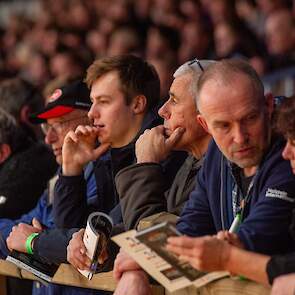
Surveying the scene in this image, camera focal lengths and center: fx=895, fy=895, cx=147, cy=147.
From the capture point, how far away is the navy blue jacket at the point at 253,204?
297cm

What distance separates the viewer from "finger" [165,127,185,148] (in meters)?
3.88

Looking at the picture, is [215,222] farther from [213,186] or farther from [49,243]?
[49,243]

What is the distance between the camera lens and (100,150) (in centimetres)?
435

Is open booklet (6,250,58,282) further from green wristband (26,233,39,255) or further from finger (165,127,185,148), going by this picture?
finger (165,127,185,148)

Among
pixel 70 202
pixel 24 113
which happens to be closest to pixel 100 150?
pixel 70 202

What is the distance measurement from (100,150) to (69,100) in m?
0.51

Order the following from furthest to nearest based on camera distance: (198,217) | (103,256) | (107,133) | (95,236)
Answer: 1. (107,133)
2. (103,256)
3. (95,236)
4. (198,217)

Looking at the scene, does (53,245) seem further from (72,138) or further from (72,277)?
(72,138)

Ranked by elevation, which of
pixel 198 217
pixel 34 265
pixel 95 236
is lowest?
pixel 34 265

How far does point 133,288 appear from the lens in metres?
3.17

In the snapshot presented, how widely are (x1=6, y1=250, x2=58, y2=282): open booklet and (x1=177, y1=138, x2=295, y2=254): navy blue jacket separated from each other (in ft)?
2.86

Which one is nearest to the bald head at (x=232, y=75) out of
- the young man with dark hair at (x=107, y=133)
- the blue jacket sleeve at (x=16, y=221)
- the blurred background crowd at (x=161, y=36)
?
the young man with dark hair at (x=107, y=133)

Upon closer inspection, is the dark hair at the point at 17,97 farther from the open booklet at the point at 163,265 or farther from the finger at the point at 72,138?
the open booklet at the point at 163,265

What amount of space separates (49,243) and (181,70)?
38.4 inches
